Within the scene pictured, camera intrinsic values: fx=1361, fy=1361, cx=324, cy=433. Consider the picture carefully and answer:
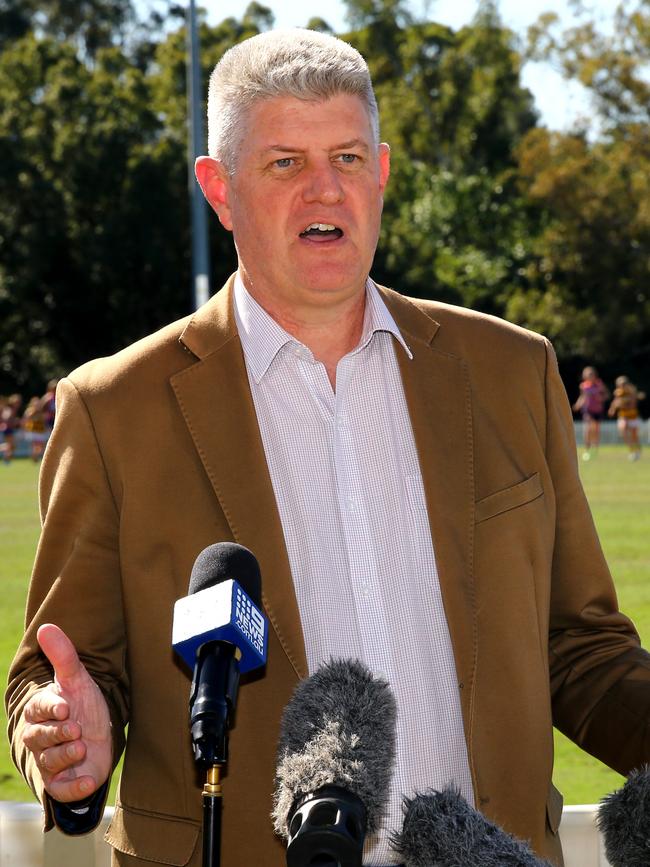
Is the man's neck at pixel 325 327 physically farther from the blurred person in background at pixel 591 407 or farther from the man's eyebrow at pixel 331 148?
the blurred person in background at pixel 591 407

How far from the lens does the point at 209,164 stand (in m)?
3.18

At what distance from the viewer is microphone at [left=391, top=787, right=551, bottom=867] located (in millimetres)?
1520

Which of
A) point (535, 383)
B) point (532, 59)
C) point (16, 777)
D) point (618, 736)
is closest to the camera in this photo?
point (618, 736)

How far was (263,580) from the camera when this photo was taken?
2832 mm

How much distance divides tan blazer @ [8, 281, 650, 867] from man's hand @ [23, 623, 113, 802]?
317 millimetres

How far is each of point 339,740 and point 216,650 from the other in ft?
0.81

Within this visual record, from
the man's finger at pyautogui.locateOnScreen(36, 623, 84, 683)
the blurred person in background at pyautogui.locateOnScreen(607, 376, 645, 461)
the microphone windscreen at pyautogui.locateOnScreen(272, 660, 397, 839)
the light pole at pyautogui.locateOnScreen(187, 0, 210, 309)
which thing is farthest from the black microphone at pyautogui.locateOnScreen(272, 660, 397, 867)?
the blurred person in background at pyautogui.locateOnScreen(607, 376, 645, 461)

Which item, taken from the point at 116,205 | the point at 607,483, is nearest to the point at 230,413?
the point at 607,483

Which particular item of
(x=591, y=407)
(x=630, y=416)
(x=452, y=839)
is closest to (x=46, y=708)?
(x=452, y=839)

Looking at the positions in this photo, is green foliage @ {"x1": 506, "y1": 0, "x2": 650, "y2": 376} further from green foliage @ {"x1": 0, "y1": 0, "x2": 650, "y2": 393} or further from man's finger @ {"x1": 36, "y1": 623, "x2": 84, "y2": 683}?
man's finger @ {"x1": 36, "y1": 623, "x2": 84, "y2": 683}

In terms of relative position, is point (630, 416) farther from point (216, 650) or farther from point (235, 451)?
point (216, 650)

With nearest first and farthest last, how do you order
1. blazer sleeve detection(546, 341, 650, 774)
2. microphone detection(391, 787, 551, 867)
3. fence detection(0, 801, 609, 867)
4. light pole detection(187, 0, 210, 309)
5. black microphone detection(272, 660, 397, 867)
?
1. black microphone detection(272, 660, 397, 867)
2. microphone detection(391, 787, 551, 867)
3. blazer sleeve detection(546, 341, 650, 774)
4. fence detection(0, 801, 609, 867)
5. light pole detection(187, 0, 210, 309)

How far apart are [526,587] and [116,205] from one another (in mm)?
45479

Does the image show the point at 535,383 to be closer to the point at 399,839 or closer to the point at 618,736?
the point at 618,736
